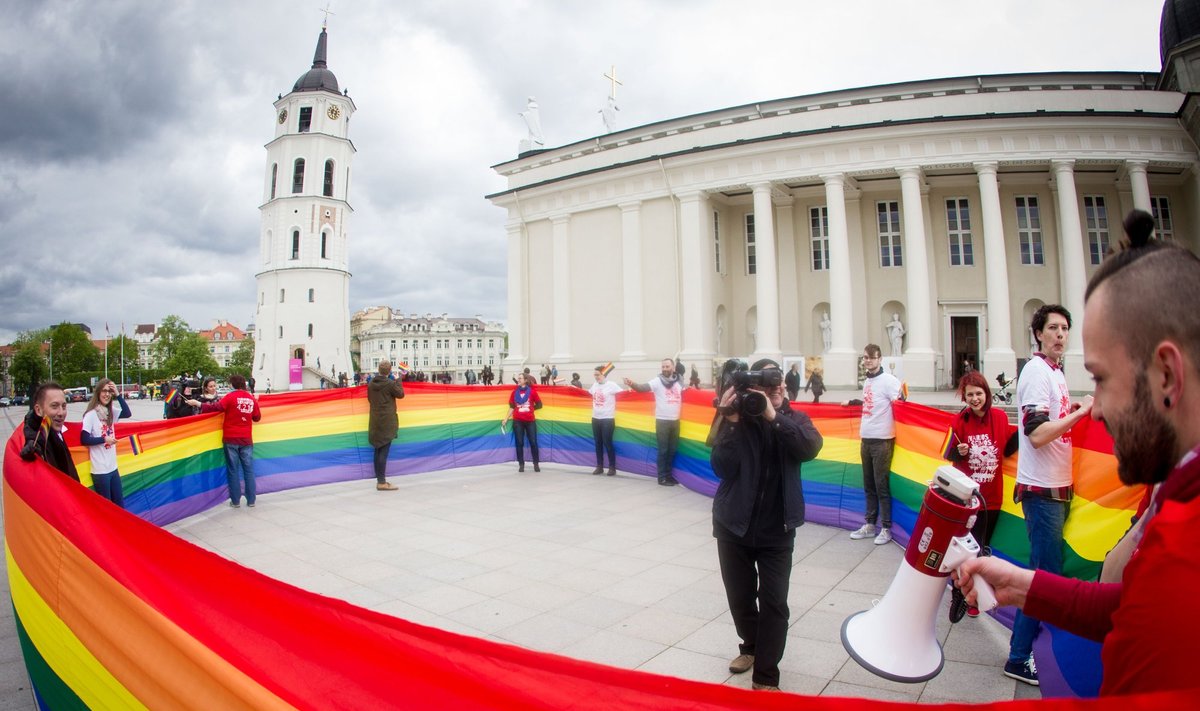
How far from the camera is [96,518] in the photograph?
2564mm

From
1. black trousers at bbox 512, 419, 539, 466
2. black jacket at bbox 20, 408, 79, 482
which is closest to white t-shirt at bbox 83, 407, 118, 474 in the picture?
black jacket at bbox 20, 408, 79, 482

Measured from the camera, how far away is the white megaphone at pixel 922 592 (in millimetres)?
1824

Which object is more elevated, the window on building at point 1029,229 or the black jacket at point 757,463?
the window on building at point 1029,229

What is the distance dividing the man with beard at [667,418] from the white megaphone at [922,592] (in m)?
8.42

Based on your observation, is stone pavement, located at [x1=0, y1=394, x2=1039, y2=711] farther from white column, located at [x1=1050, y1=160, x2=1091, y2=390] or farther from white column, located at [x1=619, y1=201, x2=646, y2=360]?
white column, located at [x1=1050, y1=160, x2=1091, y2=390]

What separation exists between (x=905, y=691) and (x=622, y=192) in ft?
102

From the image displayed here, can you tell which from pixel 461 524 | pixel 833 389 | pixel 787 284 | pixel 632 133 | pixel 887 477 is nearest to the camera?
pixel 887 477

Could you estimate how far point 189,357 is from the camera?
90.9 m

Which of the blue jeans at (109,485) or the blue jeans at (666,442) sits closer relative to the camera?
the blue jeans at (109,485)

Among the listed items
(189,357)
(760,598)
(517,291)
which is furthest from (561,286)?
(189,357)

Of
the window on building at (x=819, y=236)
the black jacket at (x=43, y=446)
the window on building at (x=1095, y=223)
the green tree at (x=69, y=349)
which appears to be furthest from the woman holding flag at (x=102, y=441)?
the green tree at (x=69, y=349)


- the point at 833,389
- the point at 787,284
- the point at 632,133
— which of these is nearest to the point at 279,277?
the point at 632,133

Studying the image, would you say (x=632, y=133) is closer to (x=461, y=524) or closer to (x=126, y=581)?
(x=461, y=524)

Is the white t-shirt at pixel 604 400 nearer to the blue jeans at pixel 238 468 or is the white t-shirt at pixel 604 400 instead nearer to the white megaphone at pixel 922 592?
the blue jeans at pixel 238 468
